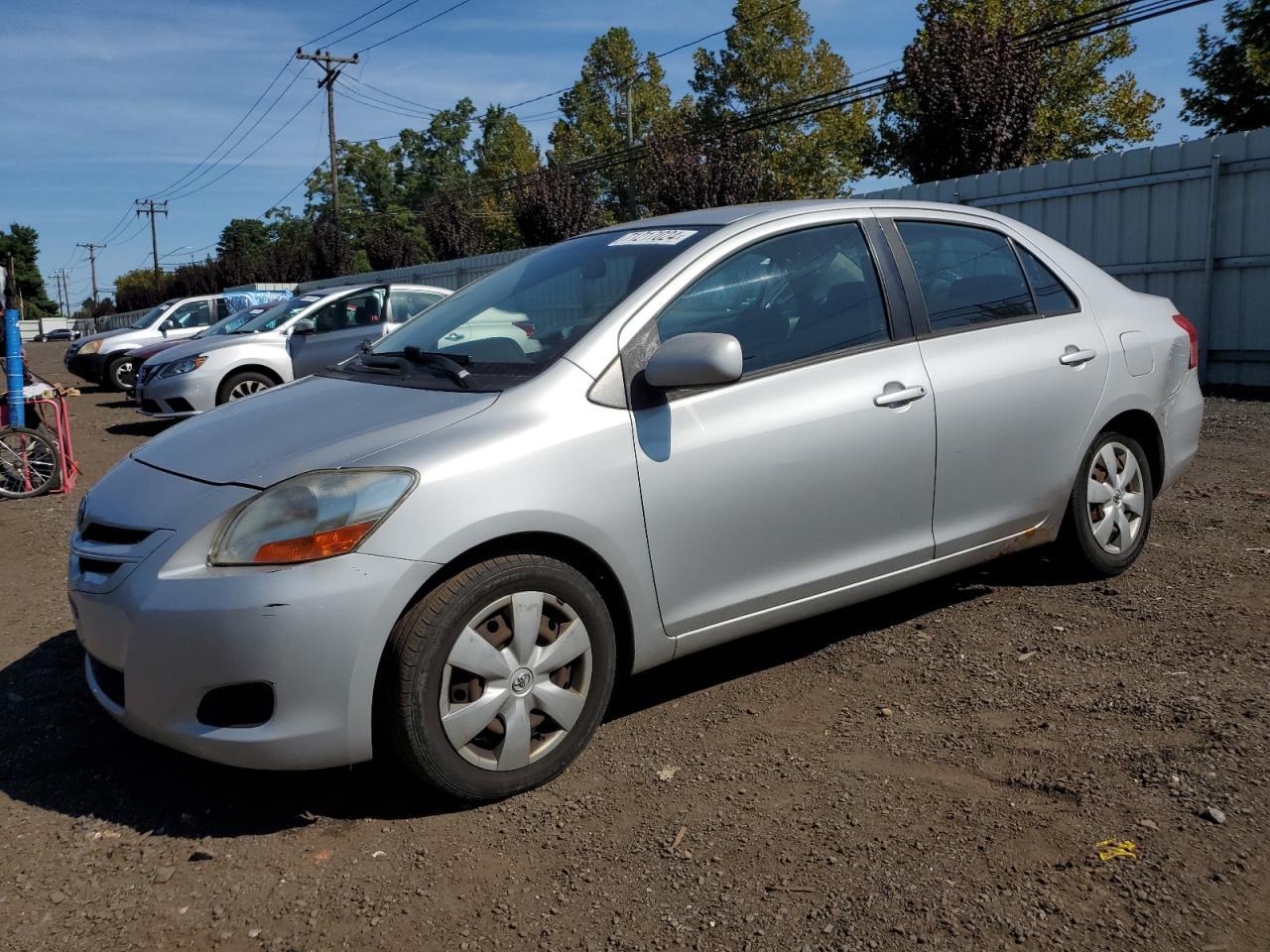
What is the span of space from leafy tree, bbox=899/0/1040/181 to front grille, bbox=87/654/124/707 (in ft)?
63.1

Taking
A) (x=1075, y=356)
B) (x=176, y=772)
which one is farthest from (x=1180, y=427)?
(x=176, y=772)

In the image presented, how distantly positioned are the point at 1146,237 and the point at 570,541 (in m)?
10.4

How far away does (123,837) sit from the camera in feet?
9.93

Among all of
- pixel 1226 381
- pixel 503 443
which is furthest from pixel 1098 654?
pixel 1226 381

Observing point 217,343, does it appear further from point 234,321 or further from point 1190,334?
point 1190,334

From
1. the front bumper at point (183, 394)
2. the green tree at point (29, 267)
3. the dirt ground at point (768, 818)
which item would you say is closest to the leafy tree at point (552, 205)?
the front bumper at point (183, 394)

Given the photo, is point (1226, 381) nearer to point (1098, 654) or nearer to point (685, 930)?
point (1098, 654)

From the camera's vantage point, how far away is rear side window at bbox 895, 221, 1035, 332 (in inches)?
165

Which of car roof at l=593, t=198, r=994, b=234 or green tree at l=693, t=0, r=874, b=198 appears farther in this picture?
green tree at l=693, t=0, r=874, b=198

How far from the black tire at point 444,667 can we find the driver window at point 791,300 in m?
0.94

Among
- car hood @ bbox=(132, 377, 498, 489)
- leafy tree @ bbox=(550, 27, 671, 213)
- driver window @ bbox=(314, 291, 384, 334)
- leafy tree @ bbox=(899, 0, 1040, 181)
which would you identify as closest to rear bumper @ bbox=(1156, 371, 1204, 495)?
car hood @ bbox=(132, 377, 498, 489)

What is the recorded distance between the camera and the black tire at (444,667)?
288 centimetres

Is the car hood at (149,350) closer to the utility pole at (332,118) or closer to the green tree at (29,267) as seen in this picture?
the utility pole at (332,118)

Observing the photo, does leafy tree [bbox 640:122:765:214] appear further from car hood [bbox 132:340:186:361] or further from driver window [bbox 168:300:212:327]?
car hood [bbox 132:340:186:361]
